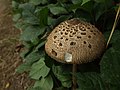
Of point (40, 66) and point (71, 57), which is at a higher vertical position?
point (71, 57)

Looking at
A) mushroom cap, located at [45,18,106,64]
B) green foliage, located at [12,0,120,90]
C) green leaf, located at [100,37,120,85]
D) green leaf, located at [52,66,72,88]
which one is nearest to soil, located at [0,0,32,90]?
green foliage, located at [12,0,120,90]

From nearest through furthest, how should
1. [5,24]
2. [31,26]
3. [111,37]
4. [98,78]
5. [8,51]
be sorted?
[98,78], [111,37], [31,26], [8,51], [5,24]

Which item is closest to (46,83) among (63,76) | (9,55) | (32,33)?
(63,76)

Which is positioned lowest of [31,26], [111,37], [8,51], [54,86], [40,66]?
[8,51]

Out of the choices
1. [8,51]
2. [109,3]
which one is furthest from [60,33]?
[8,51]

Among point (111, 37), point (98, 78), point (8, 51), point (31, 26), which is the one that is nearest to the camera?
point (98, 78)

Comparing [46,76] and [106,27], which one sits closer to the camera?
[106,27]

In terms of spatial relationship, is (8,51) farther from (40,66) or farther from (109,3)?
(109,3)
